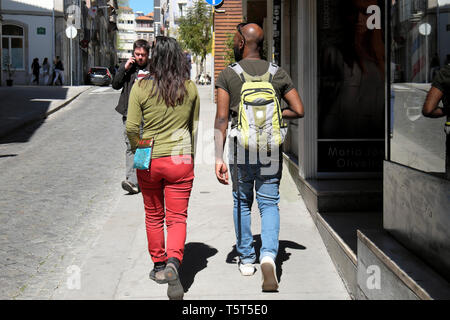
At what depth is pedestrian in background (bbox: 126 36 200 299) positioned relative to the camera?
4.29 metres

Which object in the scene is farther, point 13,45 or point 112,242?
point 13,45

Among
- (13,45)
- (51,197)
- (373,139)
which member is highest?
(13,45)

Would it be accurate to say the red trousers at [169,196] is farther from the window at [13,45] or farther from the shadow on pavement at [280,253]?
the window at [13,45]

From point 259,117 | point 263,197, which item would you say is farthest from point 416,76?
point 263,197

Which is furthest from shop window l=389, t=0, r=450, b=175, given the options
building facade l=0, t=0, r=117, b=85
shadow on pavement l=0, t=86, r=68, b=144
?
building facade l=0, t=0, r=117, b=85

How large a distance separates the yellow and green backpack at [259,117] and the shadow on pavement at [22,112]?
1080 centimetres

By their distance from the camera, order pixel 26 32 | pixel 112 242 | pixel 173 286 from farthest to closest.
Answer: pixel 26 32, pixel 112 242, pixel 173 286

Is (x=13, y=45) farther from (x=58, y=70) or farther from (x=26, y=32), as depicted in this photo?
(x=58, y=70)

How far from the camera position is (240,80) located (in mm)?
4293

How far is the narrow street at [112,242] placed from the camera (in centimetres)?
443

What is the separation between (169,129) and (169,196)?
0.46 meters

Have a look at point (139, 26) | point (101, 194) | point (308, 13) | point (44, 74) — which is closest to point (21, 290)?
point (101, 194)

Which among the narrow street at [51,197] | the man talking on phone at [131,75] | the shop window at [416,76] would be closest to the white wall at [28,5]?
the narrow street at [51,197]

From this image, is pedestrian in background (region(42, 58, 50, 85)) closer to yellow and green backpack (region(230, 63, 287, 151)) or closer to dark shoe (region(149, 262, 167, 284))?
dark shoe (region(149, 262, 167, 284))
